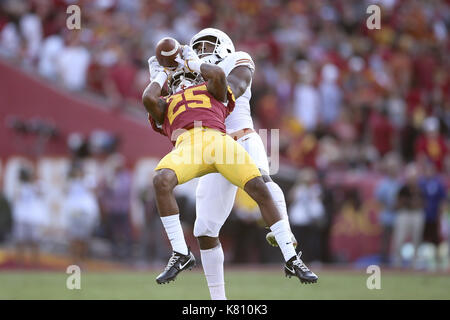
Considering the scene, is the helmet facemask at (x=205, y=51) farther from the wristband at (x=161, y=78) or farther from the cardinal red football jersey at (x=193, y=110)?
the wristband at (x=161, y=78)

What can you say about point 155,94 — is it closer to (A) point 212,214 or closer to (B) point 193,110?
(B) point 193,110

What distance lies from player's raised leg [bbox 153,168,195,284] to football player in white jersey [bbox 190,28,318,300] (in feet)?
2.23

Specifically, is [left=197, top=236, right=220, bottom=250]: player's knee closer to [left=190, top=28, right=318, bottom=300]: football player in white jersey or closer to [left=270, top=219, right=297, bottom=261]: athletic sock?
[left=190, top=28, right=318, bottom=300]: football player in white jersey

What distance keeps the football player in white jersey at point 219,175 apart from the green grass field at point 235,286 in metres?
1.98

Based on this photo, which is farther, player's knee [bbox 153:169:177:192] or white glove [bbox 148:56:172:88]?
white glove [bbox 148:56:172:88]

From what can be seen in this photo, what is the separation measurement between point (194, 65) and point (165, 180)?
886 millimetres

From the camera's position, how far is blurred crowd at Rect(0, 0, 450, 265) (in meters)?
13.5

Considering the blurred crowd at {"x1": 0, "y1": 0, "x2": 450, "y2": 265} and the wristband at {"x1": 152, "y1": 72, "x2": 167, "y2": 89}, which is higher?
the blurred crowd at {"x1": 0, "y1": 0, "x2": 450, "y2": 265}

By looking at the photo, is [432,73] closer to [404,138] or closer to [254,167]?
[404,138]

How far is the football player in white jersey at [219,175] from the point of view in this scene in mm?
6766

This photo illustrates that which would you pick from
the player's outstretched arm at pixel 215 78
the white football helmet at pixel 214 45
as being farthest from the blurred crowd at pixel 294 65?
the player's outstretched arm at pixel 215 78
